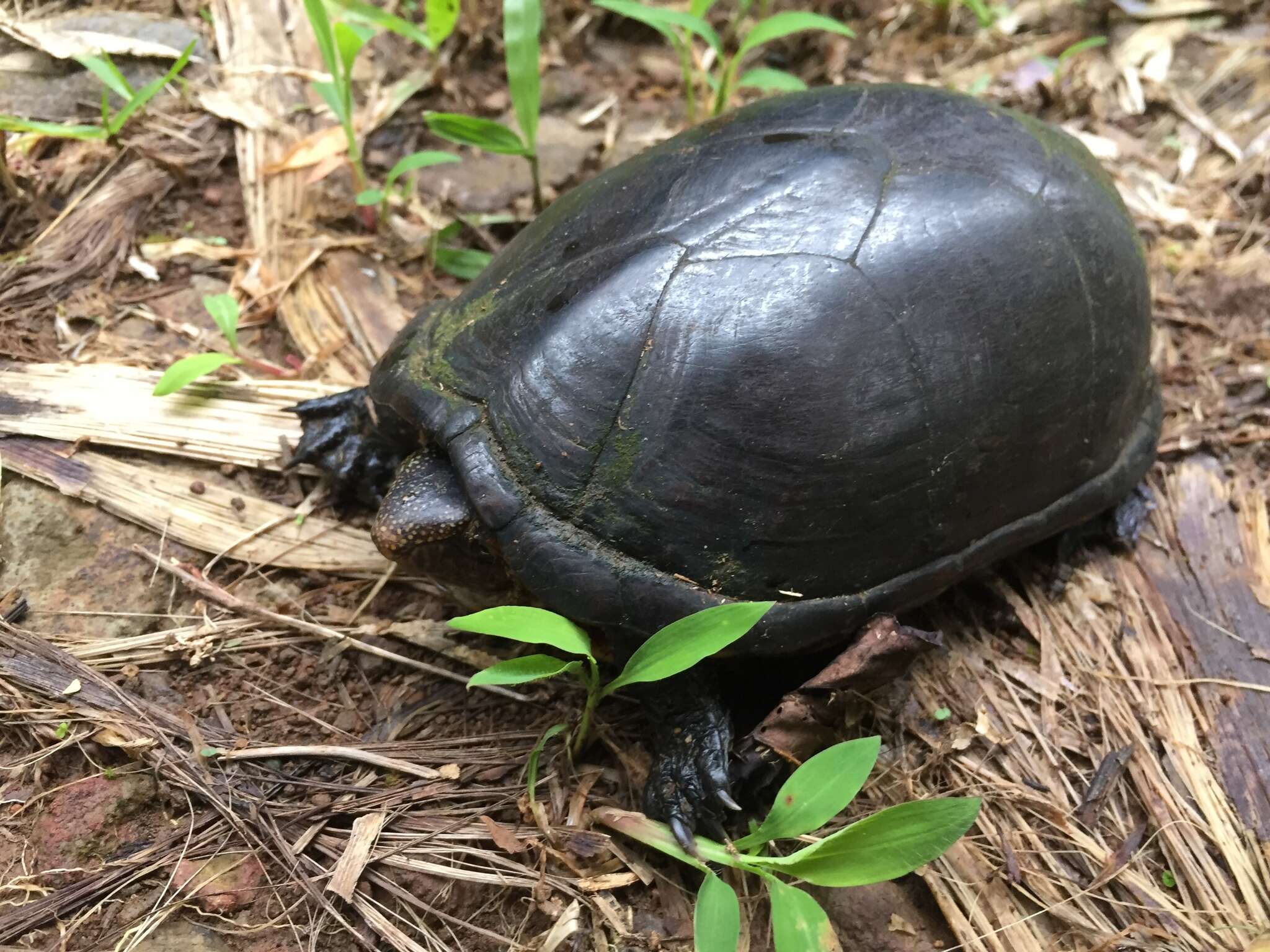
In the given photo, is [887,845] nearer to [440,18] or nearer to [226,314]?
[226,314]

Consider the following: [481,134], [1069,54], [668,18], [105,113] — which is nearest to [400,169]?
[481,134]

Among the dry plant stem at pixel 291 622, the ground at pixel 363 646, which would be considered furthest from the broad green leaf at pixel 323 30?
the dry plant stem at pixel 291 622

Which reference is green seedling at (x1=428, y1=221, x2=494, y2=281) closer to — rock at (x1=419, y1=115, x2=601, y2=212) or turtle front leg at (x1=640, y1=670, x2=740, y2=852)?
rock at (x1=419, y1=115, x2=601, y2=212)

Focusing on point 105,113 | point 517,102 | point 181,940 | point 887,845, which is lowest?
point 181,940

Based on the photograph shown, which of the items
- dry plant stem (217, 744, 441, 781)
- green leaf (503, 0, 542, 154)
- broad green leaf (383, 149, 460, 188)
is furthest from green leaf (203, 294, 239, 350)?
dry plant stem (217, 744, 441, 781)

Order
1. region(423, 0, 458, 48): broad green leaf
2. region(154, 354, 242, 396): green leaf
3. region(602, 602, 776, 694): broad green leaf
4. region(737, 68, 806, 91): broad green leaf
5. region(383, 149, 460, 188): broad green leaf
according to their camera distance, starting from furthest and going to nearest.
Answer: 1. region(737, 68, 806, 91): broad green leaf
2. region(423, 0, 458, 48): broad green leaf
3. region(383, 149, 460, 188): broad green leaf
4. region(154, 354, 242, 396): green leaf
5. region(602, 602, 776, 694): broad green leaf

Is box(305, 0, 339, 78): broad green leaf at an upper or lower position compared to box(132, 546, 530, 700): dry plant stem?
upper

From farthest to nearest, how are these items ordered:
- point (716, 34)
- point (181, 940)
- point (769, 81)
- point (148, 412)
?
1. point (716, 34)
2. point (769, 81)
3. point (148, 412)
4. point (181, 940)
